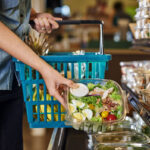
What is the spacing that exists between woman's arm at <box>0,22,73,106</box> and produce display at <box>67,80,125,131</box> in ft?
0.19

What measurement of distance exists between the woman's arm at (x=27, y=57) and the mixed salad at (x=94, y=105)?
54 millimetres

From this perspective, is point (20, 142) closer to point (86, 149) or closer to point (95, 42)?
point (86, 149)

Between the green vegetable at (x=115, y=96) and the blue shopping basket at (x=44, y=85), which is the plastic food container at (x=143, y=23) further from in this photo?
the green vegetable at (x=115, y=96)

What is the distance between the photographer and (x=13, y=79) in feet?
5.38

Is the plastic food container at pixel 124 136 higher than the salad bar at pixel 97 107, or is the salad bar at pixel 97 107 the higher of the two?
the salad bar at pixel 97 107

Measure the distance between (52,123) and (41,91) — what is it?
0.57 ft

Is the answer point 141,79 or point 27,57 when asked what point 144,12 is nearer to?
point 141,79

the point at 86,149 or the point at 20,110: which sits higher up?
the point at 20,110

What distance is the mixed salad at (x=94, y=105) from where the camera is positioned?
48.0 inches

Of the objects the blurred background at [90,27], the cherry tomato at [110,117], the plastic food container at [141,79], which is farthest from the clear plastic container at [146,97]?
the blurred background at [90,27]

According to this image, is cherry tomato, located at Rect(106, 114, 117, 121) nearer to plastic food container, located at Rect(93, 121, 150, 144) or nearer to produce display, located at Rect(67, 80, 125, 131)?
produce display, located at Rect(67, 80, 125, 131)

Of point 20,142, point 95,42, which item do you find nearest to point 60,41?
point 95,42

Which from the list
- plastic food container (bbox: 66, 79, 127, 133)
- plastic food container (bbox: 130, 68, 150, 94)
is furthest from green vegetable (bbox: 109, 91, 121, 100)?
plastic food container (bbox: 130, 68, 150, 94)

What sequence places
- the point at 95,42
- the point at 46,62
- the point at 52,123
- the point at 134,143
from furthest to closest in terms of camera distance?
the point at 95,42
the point at 134,143
the point at 52,123
the point at 46,62
